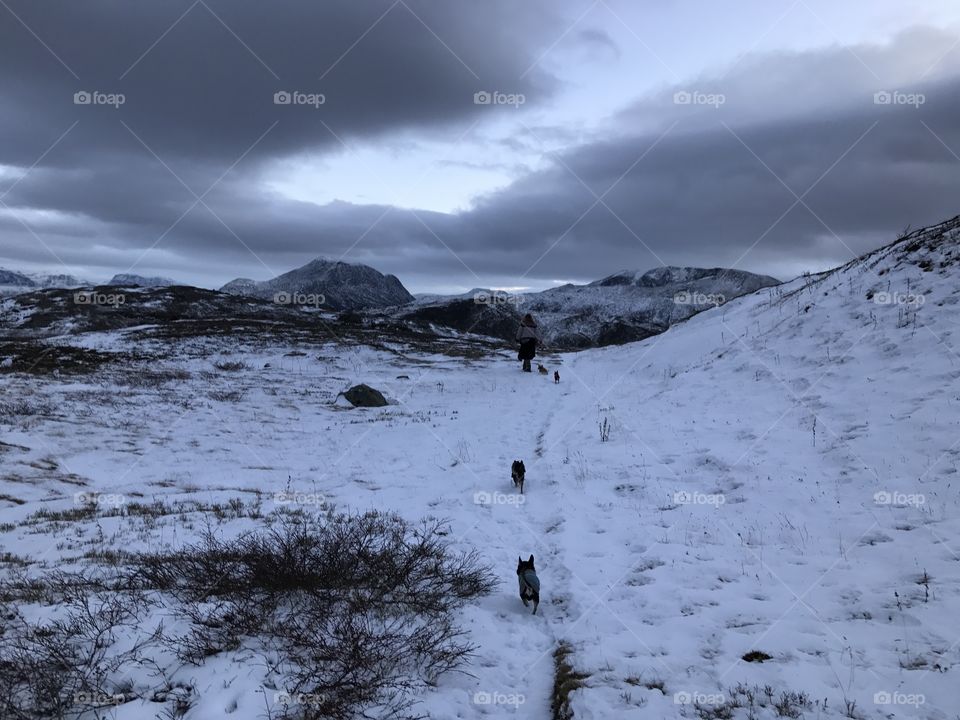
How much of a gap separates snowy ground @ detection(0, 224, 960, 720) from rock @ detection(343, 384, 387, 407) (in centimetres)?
165

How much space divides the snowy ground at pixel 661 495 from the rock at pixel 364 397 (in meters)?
1.65

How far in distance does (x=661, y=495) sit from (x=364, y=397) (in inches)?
684

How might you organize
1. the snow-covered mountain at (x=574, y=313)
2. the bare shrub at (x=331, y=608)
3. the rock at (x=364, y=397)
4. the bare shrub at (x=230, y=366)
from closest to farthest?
the bare shrub at (x=331, y=608) → the rock at (x=364, y=397) → the bare shrub at (x=230, y=366) → the snow-covered mountain at (x=574, y=313)

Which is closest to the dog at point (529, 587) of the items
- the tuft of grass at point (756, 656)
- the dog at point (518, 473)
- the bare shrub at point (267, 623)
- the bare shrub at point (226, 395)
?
the bare shrub at point (267, 623)

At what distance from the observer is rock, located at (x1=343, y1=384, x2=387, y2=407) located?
2459 centimetres

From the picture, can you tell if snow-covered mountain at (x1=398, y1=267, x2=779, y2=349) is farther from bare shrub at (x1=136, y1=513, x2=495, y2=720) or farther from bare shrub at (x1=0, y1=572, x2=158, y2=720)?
bare shrub at (x1=0, y1=572, x2=158, y2=720)

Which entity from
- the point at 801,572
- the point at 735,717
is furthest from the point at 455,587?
the point at 801,572

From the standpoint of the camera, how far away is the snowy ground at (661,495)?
→ 510 centimetres

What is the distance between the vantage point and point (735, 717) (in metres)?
4.53

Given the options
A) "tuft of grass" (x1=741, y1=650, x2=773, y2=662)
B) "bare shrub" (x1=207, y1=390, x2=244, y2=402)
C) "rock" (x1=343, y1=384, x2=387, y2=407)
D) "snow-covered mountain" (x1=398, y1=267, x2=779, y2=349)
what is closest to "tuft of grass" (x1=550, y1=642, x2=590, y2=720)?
"tuft of grass" (x1=741, y1=650, x2=773, y2=662)

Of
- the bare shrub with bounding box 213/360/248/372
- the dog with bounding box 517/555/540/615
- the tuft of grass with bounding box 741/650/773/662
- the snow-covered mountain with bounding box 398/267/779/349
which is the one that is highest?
the snow-covered mountain with bounding box 398/267/779/349

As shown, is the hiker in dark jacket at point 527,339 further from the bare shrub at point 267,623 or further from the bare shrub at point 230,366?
the bare shrub at point 267,623

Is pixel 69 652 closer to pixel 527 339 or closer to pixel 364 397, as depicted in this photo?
pixel 364 397

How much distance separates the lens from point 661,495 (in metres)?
10.3
